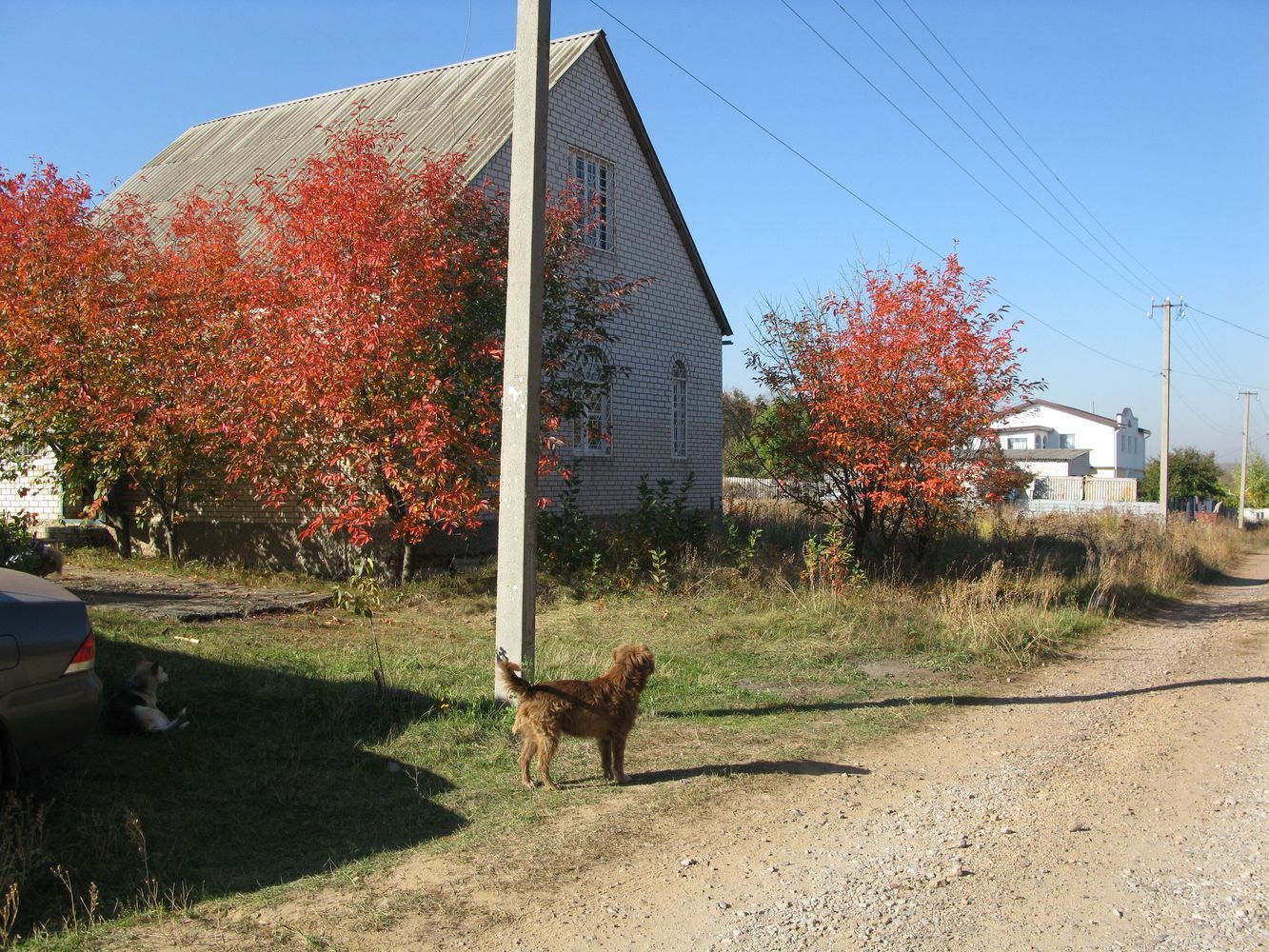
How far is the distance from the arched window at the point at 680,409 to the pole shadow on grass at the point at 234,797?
42.0 ft

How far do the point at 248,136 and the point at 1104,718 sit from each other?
20151mm

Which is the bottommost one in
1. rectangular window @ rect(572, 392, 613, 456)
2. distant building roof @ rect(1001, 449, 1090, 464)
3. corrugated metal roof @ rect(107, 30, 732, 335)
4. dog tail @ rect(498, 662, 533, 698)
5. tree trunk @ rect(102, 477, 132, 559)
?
dog tail @ rect(498, 662, 533, 698)

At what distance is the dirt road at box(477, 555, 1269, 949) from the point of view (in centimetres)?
420

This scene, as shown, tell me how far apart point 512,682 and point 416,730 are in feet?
4.91

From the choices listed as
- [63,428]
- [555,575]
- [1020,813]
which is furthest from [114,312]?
[1020,813]

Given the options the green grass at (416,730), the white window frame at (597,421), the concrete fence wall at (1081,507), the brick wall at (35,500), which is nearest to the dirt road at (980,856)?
the green grass at (416,730)

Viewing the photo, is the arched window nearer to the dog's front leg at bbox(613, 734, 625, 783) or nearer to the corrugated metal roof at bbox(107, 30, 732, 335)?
the corrugated metal roof at bbox(107, 30, 732, 335)

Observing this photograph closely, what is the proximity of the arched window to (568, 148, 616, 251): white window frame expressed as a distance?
2954 millimetres

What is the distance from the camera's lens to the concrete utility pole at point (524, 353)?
7.28 meters

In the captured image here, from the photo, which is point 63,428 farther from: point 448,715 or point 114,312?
point 448,715

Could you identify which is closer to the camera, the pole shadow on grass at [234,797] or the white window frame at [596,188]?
the pole shadow on grass at [234,797]

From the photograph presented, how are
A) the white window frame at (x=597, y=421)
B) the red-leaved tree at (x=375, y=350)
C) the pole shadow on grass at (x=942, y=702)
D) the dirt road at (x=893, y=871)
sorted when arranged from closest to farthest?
the dirt road at (x=893, y=871)
the pole shadow on grass at (x=942, y=702)
the red-leaved tree at (x=375, y=350)
the white window frame at (x=597, y=421)

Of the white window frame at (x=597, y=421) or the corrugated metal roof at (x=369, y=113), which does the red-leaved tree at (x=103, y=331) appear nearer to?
the corrugated metal roof at (x=369, y=113)

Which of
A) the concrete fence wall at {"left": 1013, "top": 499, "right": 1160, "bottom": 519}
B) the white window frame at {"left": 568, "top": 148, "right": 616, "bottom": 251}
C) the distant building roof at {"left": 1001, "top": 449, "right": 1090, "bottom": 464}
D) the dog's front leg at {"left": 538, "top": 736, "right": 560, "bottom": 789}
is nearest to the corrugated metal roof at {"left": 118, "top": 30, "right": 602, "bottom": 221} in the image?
the white window frame at {"left": 568, "top": 148, "right": 616, "bottom": 251}
